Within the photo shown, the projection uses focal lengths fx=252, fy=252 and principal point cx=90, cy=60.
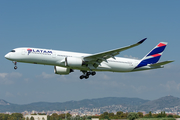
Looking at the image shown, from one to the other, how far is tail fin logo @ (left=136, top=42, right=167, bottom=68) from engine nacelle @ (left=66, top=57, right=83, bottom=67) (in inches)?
401

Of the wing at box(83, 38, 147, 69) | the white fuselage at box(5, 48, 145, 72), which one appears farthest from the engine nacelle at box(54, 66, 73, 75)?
the wing at box(83, 38, 147, 69)

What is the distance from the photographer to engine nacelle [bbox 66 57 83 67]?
35131mm

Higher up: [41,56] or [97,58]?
[41,56]

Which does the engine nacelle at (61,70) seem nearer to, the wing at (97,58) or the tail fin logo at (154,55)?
the wing at (97,58)

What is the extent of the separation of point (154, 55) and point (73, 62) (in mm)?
14973

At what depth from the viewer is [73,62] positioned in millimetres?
35344

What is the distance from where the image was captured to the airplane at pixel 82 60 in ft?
114

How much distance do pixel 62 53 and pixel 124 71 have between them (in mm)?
10300

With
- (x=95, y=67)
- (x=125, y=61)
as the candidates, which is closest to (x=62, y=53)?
(x=95, y=67)

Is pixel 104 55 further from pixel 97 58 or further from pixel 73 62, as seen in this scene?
pixel 73 62

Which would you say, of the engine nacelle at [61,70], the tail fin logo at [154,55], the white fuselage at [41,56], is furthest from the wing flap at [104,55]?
the tail fin logo at [154,55]

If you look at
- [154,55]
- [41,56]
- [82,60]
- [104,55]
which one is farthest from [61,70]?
[154,55]

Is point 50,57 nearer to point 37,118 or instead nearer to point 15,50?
point 15,50

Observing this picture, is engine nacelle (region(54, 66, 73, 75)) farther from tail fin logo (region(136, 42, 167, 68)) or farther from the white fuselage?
tail fin logo (region(136, 42, 167, 68))
